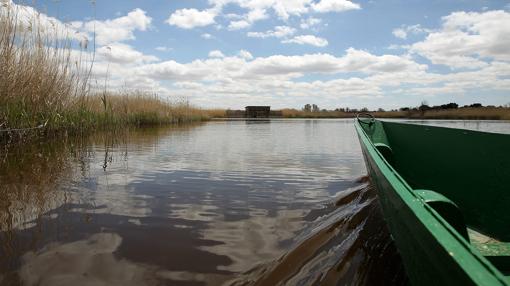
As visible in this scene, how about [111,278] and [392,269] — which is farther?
[392,269]

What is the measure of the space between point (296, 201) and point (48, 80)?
246 inches

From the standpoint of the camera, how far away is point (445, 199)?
1.54 meters

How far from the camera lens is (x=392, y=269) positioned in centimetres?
204

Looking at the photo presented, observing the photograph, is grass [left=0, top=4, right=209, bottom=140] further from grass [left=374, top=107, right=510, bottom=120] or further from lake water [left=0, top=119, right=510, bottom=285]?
grass [left=374, top=107, right=510, bottom=120]

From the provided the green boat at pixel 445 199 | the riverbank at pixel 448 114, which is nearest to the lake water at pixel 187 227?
the green boat at pixel 445 199

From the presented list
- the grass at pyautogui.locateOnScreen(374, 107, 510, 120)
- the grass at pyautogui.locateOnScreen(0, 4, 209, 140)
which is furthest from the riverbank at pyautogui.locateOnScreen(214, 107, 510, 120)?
the grass at pyautogui.locateOnScreen(0, 4, 209, 140)

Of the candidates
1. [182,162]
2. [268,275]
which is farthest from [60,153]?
[268,275]

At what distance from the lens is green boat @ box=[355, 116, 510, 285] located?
84 cm

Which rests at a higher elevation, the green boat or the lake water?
the green boat

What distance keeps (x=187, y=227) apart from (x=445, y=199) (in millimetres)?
1738

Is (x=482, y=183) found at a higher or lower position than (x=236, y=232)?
higher

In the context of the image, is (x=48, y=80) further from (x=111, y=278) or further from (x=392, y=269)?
(x=392, y=269)

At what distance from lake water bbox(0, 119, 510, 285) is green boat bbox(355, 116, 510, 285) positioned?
47cm

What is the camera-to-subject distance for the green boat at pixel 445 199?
2.77 feet
